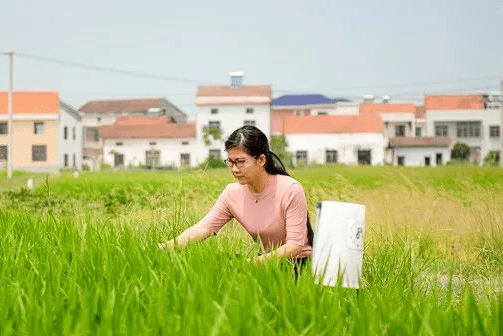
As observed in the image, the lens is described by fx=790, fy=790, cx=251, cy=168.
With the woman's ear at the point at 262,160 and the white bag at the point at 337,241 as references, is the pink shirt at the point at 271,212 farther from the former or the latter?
the white bag at the point at 337,241

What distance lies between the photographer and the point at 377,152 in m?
53.0

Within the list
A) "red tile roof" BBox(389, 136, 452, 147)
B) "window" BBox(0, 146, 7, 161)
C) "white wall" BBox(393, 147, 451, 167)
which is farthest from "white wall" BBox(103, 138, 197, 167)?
"white wall" BBox(393, 147, 451, 167)

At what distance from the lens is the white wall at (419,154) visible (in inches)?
2203

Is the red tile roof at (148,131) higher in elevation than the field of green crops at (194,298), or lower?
higher

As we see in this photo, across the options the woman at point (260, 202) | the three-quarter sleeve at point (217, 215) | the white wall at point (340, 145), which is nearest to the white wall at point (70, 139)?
the white wall at point (340, 145)

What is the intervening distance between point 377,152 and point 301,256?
4906 centimetres

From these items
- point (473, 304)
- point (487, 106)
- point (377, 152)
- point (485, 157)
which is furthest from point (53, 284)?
point (487, 106)

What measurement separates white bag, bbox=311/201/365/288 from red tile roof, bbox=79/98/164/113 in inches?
2901

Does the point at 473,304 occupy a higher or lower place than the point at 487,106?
lower

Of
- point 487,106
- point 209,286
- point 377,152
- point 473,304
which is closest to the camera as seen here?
point 473,304

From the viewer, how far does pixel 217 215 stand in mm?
4840

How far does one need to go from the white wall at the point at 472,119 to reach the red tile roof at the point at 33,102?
27.8 m

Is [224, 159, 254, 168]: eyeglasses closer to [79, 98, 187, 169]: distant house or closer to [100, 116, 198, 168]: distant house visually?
[100, 116, 198, 168]: distant house

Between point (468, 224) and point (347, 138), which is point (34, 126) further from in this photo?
point (468, 224)
